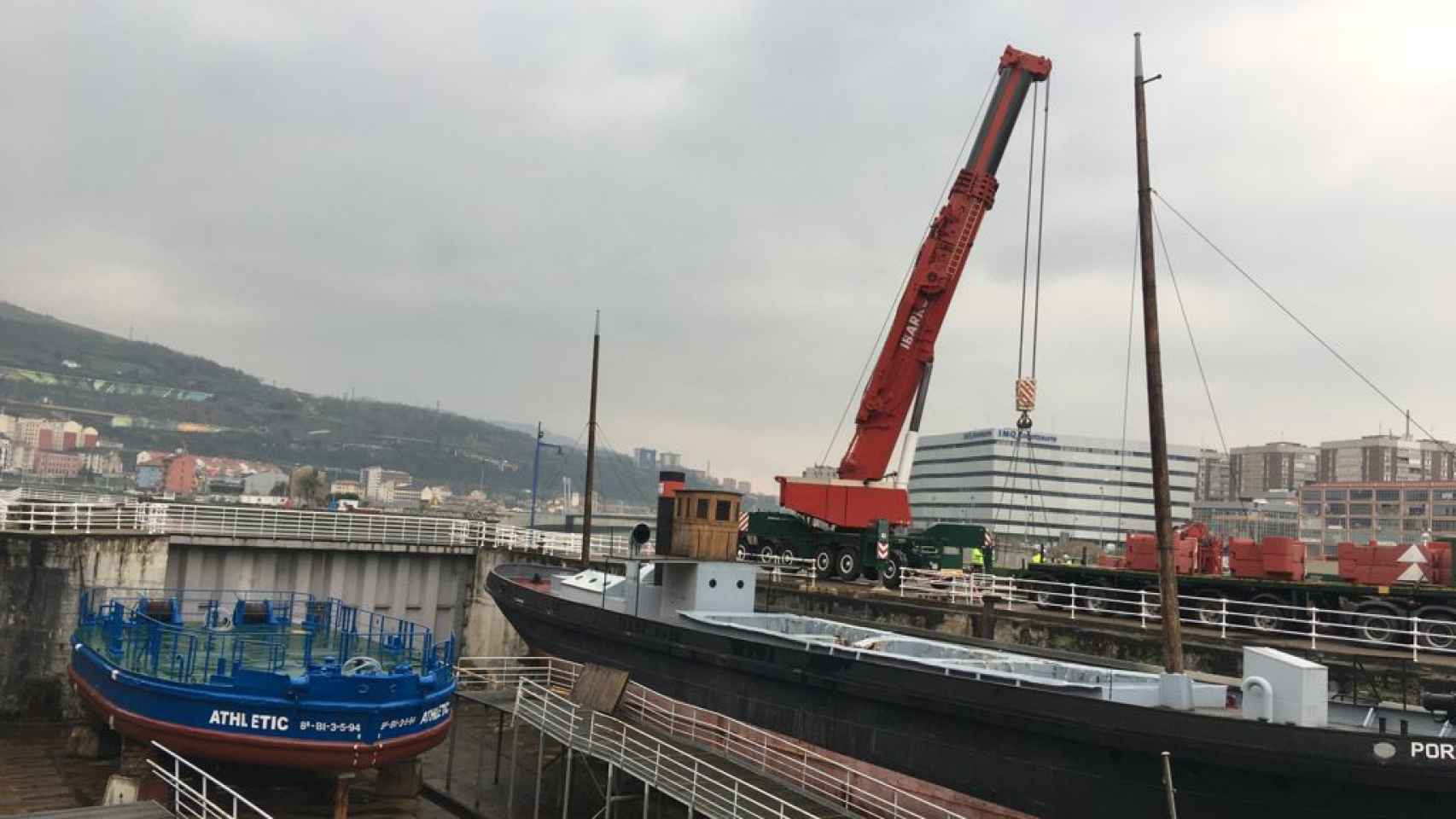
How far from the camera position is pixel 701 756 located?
49.8 feet

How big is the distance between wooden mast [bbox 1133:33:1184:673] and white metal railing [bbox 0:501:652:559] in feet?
39.0

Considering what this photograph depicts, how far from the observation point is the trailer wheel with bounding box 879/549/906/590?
2927cm

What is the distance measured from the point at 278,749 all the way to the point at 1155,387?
15.1 meters

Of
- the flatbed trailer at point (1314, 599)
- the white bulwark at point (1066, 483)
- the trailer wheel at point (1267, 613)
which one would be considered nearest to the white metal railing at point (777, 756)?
the flatbed trailer at point (1314, 599)

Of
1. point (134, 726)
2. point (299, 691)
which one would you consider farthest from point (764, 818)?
point (134, 726)

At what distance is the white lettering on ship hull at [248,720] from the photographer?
15305 mm

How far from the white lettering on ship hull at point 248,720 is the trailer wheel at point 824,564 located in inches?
737

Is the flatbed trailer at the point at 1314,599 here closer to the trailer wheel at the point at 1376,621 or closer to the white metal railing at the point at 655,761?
the trailer wheel at the point at 1376,621

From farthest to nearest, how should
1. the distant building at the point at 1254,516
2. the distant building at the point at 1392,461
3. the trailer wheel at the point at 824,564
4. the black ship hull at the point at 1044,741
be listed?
the distant building at the point at 1392,461 → the distant building at the point at 1254,516 → the trailer wheel at the point at 824,564 → the black ship hull at the point at 1044,741

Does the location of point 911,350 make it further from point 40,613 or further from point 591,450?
point 40,613

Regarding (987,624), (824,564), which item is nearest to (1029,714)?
(987,624)

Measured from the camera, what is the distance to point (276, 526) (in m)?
31.3

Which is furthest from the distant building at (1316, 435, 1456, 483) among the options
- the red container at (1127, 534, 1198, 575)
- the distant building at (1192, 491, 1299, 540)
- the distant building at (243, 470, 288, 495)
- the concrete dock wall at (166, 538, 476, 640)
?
the concrete dock wall at (166, 538, 476, 640)

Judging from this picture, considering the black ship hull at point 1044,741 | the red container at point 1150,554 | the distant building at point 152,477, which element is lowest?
the distant building at point 152,477
